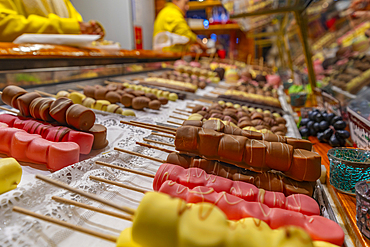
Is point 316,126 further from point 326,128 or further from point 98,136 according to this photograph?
point 98,136

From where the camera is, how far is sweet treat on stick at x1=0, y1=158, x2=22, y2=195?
2.97 ft

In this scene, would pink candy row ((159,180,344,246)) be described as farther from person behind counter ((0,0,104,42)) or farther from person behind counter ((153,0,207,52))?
person behind counter ((153,0,207,52))

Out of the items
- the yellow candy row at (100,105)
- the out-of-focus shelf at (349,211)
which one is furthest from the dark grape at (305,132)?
the yellow candy row at (100,105)

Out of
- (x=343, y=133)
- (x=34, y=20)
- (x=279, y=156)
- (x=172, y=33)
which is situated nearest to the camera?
(x=279, y=156)

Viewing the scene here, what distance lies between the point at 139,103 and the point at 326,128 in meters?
1.59

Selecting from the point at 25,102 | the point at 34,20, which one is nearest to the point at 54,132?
the point at 25,102

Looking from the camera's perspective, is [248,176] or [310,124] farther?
[310,124]

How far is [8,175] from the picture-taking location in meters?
0.92

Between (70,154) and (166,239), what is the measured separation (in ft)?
2.44

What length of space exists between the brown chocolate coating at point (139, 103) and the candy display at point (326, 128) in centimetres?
141

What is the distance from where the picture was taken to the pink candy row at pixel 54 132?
124 centimetres

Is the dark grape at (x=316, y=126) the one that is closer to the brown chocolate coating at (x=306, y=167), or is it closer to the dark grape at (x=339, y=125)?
the dark grape at (x=339, y=125)

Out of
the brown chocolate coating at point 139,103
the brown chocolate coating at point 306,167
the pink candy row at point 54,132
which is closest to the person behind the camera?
the brown chocolate coating at point 306,167

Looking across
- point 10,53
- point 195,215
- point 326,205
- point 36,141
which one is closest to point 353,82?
point 326,205
